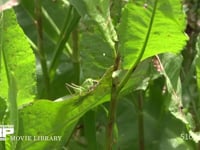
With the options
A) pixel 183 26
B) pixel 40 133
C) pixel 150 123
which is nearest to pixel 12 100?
pixel 40 133

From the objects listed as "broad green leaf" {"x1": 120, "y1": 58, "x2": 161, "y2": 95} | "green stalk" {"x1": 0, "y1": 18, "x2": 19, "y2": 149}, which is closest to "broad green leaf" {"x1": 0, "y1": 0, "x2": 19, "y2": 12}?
"green stalk" {"x1": 0, "y1": 18, "x2": 19, "y2": 149}

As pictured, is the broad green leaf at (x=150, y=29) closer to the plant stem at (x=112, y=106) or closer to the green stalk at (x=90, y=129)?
the plant stem at (x=112, y=106)

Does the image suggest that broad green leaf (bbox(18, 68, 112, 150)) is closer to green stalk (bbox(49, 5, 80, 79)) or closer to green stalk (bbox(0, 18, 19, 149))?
green stalk (bbox(0, 18, 19, 149))

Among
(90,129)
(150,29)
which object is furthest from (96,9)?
(90,129)

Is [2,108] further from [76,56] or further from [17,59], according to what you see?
[76,56]

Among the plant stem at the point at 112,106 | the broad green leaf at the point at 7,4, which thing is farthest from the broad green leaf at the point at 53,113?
the broad green leaf at the point at 7,4
